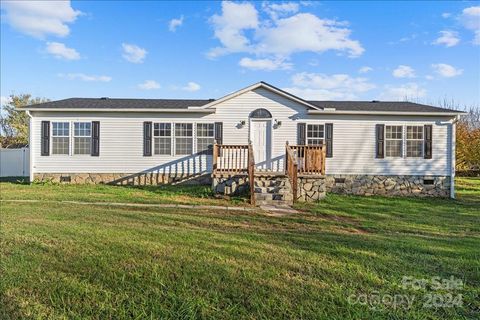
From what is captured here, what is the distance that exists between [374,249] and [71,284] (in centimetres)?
376

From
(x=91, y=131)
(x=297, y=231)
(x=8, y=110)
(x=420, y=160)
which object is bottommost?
(x=297, y=231)

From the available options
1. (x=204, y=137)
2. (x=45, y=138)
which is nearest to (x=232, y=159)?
(x=204, y=137)

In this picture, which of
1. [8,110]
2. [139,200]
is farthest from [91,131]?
[8,110]

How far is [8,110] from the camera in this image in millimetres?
31047

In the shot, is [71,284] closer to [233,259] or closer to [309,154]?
[233,259]

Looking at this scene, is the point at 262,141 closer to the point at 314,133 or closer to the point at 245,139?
the point at 245,139

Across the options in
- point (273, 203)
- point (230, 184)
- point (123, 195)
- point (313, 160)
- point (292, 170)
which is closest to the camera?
point (273, 203)

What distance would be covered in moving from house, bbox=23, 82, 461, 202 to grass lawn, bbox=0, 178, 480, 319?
5.73 metres

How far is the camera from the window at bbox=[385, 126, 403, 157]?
1267cm

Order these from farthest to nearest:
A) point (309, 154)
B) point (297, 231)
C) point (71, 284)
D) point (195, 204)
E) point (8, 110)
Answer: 1. point (8, 110)
2. point (309, 154)
3. point (195, 204)
4. point (297, 231)
5. point (71, 284)

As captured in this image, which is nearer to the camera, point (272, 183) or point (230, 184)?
point (272, 183)

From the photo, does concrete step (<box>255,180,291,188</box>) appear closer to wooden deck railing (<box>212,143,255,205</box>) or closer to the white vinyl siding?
wooden deck railing (<box>212,143,255,205</box>)

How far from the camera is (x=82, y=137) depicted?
12727mm

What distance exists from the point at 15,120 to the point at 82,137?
22.9 metres
